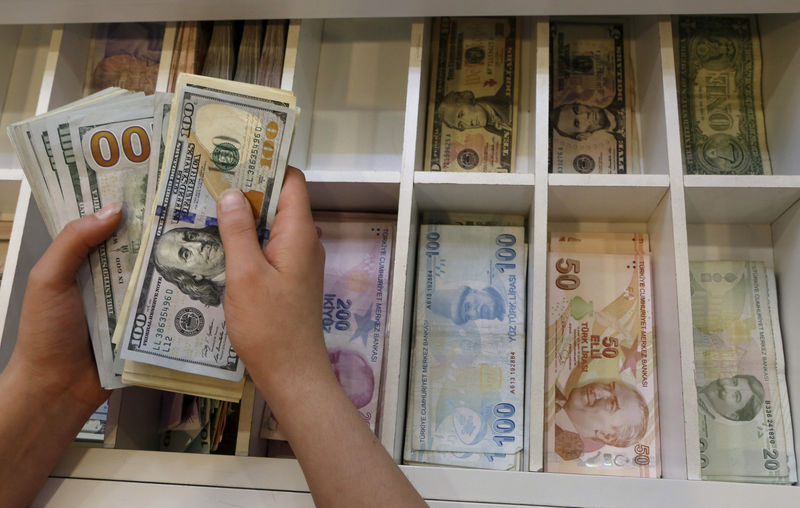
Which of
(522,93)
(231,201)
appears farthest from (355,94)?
(231,201)

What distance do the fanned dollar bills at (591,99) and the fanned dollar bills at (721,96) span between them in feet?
0.40

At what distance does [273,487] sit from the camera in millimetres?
1116

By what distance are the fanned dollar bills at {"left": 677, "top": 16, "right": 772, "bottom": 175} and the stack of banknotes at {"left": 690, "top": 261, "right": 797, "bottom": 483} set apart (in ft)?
0.77

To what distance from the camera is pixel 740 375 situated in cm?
131

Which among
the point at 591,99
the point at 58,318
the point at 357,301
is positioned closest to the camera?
the point at 58,318

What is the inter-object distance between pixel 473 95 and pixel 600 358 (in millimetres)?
659

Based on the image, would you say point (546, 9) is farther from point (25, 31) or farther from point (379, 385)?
point (25, 31)

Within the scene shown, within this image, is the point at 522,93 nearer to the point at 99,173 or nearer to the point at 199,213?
the point at 199,213

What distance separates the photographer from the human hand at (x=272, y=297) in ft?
3.17

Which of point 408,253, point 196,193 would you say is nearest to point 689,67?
point 408,253

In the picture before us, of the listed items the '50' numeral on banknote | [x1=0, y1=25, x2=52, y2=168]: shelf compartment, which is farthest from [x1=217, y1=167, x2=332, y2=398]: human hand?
[x1=0, y1=25, x2=52, y2=168]: shelf compartment

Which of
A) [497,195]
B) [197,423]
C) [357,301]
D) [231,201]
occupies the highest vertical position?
[497,195]

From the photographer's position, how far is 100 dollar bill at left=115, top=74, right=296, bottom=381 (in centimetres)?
107

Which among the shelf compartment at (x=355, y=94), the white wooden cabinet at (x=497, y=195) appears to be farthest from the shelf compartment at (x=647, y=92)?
the shelf compartment at (x=355, y=94)
